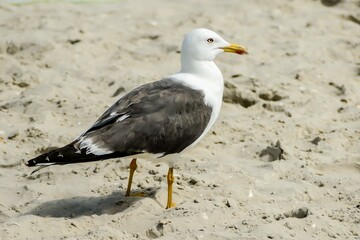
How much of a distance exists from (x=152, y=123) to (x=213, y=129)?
4.06 ft

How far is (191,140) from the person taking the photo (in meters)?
5.15

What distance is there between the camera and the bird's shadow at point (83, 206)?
16.1 ft

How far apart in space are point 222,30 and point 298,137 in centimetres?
233

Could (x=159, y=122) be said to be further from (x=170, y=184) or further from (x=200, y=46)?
(x=200, y=46)

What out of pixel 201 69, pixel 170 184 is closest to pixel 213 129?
pixel 201 69

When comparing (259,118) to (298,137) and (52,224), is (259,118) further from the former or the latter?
(52,224)

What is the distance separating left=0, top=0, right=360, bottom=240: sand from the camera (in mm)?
4715

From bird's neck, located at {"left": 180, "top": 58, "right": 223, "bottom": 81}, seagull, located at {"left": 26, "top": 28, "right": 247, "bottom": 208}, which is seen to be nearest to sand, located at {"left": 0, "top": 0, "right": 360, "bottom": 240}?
seagull, located at {"left": 26, "top": 28, "right": 247, "bottom": 208}

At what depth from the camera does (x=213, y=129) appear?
616 cm

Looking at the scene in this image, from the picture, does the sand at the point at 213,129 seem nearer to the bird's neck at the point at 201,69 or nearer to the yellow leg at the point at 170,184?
the yellow leg at the point at 170,184

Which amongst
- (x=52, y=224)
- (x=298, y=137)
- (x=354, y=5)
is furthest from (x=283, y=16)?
(x=52, y=224)

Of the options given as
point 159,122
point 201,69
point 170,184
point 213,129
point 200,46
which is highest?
point 200,46

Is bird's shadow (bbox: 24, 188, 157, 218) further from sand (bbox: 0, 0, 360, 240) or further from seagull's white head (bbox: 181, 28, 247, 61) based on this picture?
seagull's white head (bbox: 181, 28, 247, 61)

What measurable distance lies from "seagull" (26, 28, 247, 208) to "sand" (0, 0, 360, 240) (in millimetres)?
316
